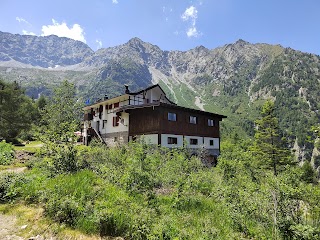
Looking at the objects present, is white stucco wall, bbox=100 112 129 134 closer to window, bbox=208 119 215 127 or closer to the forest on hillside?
window, bbox=208 119 215 127

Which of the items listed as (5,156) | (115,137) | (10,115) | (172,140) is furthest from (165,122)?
(10,115)

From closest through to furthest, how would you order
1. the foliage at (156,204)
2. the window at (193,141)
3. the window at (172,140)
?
1. the foliage at (156,204)
2. the window at (172,140)
3. the window at (193,141)

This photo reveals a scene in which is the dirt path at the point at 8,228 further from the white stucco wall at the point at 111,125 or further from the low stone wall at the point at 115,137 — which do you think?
the white stucco wall at the point at 111,125

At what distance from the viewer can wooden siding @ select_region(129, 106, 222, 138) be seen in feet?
113

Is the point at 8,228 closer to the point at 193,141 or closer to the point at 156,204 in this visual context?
the point at 156,204

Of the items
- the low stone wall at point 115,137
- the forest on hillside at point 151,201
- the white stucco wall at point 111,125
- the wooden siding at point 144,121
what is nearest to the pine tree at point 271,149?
the wooden siding at point 144,121

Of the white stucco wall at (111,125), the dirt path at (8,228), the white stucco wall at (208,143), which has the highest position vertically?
the white stucco wall at (111,125)

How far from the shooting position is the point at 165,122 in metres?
34.8

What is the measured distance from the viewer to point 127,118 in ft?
128

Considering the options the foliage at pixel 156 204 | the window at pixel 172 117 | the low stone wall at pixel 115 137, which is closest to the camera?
the foliage at pixel 156 204

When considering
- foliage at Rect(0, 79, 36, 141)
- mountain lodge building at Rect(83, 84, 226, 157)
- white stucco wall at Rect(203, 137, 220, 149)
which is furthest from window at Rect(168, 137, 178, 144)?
foliage at Rect(0, 79, 36, 141)

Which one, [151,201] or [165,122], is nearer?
[151,201]

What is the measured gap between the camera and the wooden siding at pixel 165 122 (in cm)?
3453

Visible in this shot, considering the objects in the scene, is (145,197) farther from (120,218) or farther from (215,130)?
(215,130)
